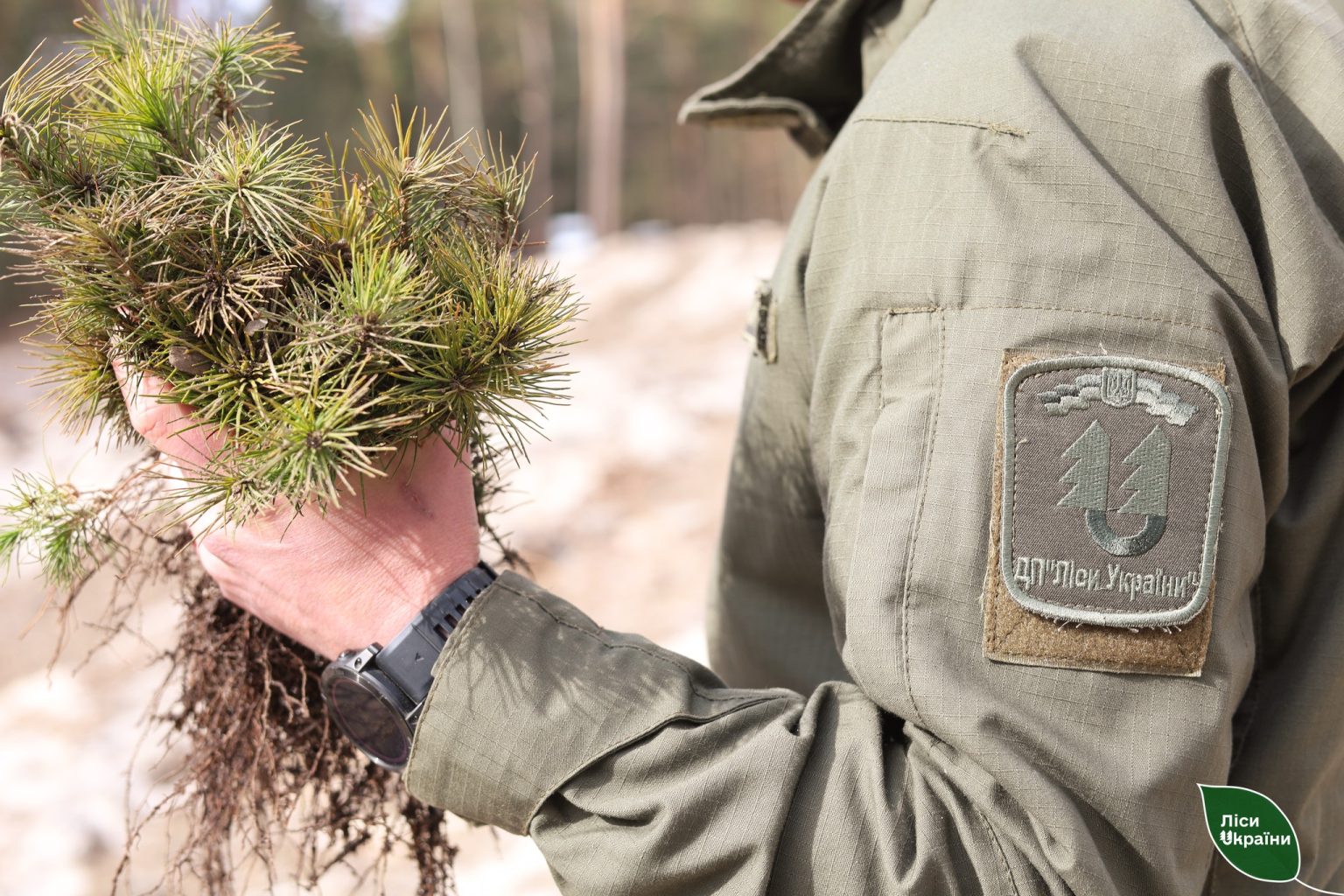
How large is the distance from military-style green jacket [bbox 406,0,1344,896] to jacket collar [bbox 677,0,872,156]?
0.34m

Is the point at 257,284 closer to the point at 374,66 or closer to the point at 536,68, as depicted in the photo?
the point at 536,68

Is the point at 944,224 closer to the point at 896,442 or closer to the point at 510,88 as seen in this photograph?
the point at 896,442

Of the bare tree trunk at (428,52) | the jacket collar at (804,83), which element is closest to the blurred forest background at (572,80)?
the bare tree trunk at (428,52)

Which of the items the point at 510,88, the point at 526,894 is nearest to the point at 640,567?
the point at 526,894

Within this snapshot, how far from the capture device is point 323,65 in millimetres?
22641

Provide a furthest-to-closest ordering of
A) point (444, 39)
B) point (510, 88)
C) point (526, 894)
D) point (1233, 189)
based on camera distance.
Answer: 1. point (510, 88)
2. point (444, 39)
3. point (526, 894)
4. point (1233, 189)

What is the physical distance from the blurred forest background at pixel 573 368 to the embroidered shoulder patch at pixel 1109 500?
462mm

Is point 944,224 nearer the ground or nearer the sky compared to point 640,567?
nearer the sky

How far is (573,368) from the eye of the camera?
677 cm

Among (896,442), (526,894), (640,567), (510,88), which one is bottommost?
(510,88)

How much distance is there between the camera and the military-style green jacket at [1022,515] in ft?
2.82

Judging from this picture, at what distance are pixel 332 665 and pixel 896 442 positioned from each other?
0.58 meters

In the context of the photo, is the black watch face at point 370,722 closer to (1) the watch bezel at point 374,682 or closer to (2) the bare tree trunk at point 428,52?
(1) the watch bezel at point 374,682

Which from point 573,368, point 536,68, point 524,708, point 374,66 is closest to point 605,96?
point 536,68
